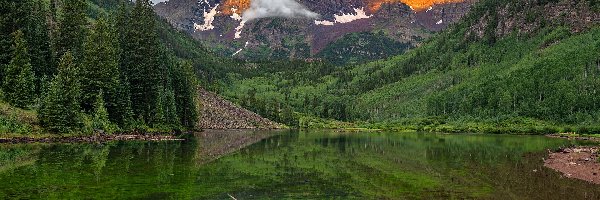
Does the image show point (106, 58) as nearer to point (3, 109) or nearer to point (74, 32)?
point (74, 32)

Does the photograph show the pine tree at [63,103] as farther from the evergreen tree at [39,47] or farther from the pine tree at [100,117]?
the evergreen tree at [39,47]

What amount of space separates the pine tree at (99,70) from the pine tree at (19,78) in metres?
9.08

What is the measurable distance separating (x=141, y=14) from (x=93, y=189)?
280 feet

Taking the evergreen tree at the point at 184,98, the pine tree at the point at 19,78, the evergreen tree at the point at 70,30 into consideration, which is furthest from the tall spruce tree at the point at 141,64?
the evergreen tree at the point at 184,98

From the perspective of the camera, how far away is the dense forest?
82.6m

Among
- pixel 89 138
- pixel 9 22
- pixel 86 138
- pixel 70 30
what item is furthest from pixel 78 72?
pixel 70 30

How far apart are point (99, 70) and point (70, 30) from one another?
1484 cm

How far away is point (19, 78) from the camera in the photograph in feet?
279

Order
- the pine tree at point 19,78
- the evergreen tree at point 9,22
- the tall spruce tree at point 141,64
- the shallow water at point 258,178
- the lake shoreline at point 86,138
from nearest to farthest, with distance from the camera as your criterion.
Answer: the shallow water at point 258,178 < the lake shoreline at point 86,138 < the pine tree at point 19,78 < the evergreen tree at point 9,22 < the tall spruce tree at point 141,64

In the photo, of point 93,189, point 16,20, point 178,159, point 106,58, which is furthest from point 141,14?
point 93,189

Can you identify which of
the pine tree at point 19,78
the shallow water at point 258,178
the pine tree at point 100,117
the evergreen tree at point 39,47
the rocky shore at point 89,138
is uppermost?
the evergreen tree at point 39,47

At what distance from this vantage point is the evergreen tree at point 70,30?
335 feet

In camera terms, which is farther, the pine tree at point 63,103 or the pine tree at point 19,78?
the pine tree at point 19,78

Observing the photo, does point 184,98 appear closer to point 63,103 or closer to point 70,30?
point 70,30
